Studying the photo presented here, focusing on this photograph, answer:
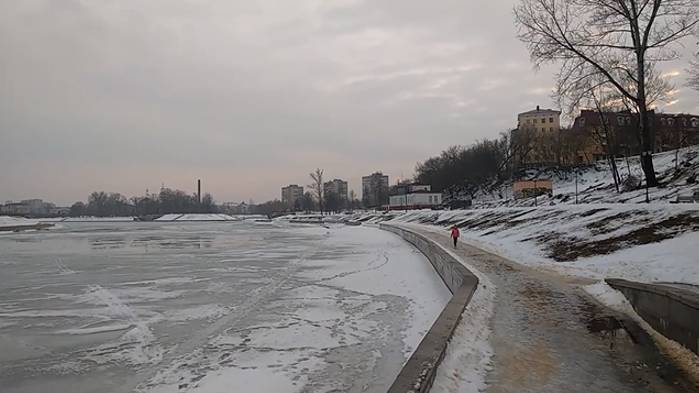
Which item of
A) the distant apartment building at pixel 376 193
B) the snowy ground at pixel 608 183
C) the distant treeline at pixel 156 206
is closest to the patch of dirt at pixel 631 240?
the snowy ground at pixel 608 183

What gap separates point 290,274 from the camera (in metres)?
19.1

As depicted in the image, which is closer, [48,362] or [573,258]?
[48,362]

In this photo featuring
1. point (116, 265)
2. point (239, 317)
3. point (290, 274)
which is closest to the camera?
point (239, 317)

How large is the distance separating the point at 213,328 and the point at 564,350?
652cm

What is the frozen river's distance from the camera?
23.6 feet

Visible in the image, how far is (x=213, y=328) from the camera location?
10.3 m

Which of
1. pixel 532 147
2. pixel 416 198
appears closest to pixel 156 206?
pixel 416 198

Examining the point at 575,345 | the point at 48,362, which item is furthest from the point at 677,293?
the point at 48,362

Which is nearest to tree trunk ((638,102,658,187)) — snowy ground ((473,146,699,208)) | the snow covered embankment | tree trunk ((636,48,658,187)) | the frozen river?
tree trunk ((636,48,658,187))

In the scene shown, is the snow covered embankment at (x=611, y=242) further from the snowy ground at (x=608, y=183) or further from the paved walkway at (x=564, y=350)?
the snowy ground at (x=608, y=183)

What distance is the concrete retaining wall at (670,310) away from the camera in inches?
262

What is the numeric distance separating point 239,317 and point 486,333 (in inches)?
223

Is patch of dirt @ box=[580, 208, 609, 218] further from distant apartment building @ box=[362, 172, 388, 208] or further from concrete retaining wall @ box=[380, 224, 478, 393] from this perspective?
distant apartment building @ box=[362, 172, 388, 208]

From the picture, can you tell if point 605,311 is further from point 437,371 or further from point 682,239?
point 682,239
